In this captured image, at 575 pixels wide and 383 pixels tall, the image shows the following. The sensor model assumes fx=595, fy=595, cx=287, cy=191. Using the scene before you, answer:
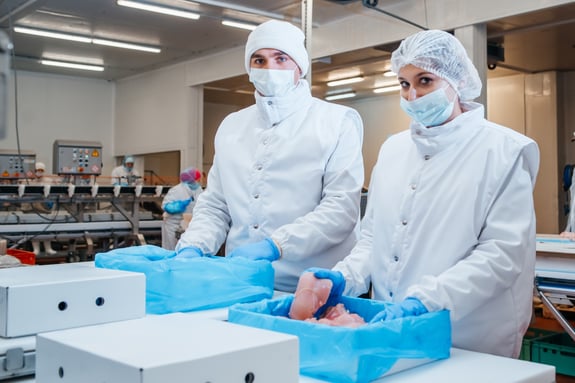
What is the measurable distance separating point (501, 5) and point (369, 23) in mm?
1665

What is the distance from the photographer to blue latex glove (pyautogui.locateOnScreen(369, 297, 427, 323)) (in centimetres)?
99

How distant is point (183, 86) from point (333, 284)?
905cm

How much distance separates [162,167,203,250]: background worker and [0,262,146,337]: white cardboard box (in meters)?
5.07

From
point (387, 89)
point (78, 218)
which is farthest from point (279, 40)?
point (387, 89)

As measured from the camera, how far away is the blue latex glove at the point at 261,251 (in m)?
1.46

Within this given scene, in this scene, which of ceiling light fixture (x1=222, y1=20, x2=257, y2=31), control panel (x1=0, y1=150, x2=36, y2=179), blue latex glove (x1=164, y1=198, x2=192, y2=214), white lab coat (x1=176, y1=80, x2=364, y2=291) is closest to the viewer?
white lab coat (x1=176, y1=80, x2=364, y2=291)

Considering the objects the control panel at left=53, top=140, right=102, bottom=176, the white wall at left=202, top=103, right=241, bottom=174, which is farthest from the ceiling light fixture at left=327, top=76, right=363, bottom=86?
the control panel at left=53, top=140, right=102, bottom=176

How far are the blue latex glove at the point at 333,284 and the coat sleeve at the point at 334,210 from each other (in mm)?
386

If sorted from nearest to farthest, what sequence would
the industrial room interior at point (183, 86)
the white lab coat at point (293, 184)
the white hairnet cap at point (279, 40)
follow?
the white lab coat at point (293, 184)
the white hairnet cap at point (279, 40)
the industrial room interior at point (183, 86)

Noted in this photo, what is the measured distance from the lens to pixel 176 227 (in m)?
6.44

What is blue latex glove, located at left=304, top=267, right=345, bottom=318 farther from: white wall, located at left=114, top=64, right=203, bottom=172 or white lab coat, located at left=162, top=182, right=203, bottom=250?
white wall, located at left=114, top=64, right=203, bottom=172

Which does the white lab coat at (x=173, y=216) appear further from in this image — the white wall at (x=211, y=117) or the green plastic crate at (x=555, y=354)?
the white wall at (x=211, y=117)

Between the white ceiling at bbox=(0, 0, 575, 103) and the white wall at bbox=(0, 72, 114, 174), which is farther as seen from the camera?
the white wall at bbox=(0, 72, 114, 174)

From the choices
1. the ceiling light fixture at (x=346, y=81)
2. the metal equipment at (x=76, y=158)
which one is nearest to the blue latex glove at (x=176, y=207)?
the metal equipment at (x=76, y=158)
